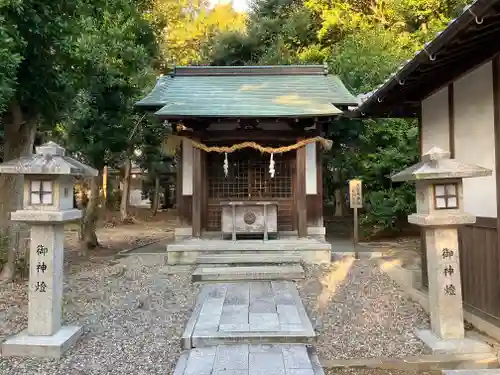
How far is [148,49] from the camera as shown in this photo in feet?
46.7

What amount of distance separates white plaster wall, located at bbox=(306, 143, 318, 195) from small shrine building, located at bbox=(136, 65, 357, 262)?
3 cm

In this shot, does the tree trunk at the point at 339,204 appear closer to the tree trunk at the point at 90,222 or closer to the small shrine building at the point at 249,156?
the small shrine building at the point at 249,156

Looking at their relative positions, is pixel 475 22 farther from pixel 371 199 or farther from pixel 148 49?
pixel 148 49

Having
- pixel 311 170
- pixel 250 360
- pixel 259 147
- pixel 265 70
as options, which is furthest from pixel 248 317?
pixel 265 70

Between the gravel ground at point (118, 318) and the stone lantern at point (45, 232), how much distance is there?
1.11 feet

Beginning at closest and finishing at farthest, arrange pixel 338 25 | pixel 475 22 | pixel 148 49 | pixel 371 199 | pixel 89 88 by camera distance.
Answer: pixel 475 22
pixel 89 88
pixel 371 199
pixel 148 49
pixel 338 25

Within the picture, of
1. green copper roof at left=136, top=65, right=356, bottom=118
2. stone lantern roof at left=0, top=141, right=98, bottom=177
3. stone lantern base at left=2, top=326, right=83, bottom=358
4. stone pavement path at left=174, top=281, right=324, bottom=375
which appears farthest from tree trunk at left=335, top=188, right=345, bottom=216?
stone lantern base at left=2, top=326, right=83, bottom=358

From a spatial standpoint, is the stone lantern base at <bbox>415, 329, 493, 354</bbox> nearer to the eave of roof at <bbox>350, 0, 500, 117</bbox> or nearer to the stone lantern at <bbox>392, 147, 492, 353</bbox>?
the stone lantern at <bbox>392, 147, 492, 353</bbox>

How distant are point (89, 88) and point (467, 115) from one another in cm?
852

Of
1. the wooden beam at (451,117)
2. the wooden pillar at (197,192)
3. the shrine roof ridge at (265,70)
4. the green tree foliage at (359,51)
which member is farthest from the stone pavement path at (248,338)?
the shrine roof ridge at (265,70)

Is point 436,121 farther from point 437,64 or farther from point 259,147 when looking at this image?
point 259,147

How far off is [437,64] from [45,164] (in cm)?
495

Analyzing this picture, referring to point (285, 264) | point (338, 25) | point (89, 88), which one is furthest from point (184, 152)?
point (338, 25)

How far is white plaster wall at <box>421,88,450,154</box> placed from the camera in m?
6.35
